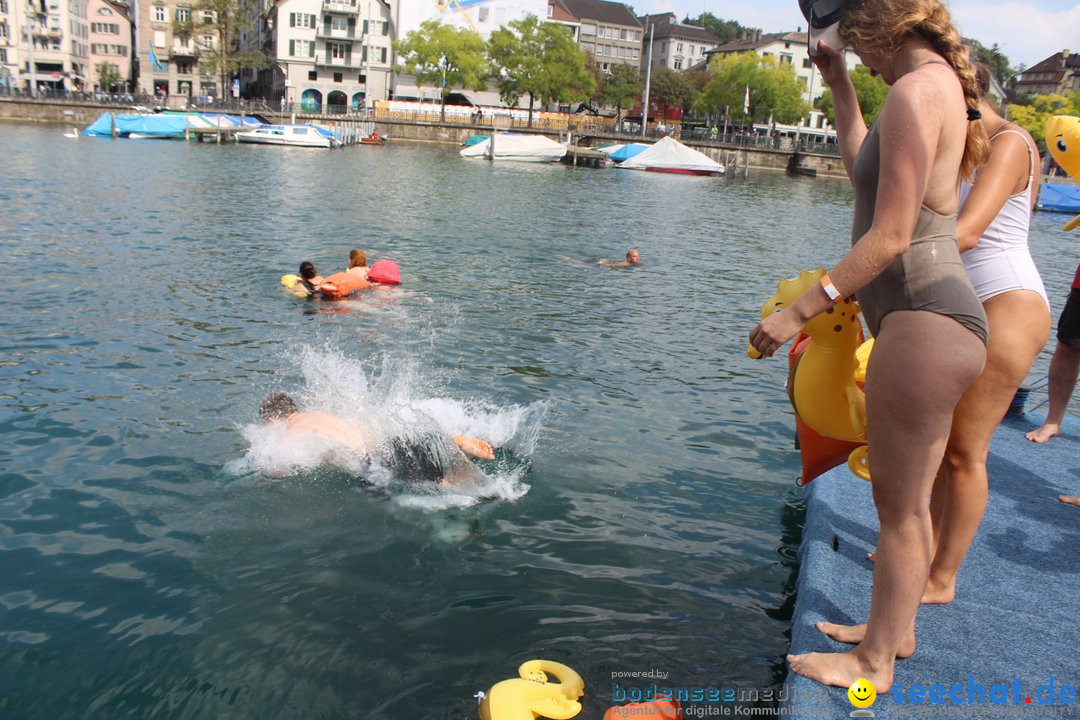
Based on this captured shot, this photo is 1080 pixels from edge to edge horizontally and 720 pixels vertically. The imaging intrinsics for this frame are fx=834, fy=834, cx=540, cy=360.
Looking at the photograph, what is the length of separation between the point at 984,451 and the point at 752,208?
120 ft

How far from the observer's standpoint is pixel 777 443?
8258mm

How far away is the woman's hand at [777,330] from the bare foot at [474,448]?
4126 millimetres

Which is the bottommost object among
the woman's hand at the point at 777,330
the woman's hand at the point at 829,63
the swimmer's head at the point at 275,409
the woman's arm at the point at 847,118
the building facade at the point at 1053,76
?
the swimmer's head at the point at 275,409

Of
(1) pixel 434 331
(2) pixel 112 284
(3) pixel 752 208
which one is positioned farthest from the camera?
(3) pixel 752 208

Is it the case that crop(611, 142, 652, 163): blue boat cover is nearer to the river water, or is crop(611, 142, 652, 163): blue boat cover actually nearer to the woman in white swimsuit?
the river water

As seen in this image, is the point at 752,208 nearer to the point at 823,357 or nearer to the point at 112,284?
the point at 112,284

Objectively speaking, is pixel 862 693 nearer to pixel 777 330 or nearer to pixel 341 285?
pixel 777 330

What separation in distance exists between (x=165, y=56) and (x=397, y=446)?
113 metres

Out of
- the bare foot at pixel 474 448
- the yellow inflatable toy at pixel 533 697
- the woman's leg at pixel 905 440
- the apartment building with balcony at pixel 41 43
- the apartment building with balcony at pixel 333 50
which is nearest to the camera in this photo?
the woman's leg at pixel 905 440

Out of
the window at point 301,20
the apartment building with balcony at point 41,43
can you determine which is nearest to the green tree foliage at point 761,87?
the window at point 301,20

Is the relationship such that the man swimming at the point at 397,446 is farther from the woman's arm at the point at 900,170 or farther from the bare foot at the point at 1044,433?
the bare foot at the point at 1044,433

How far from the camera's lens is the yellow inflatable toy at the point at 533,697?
3879mm

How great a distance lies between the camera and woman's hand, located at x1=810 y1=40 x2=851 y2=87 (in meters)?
3.35

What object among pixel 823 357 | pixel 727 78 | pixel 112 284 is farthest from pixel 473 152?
pixel 823 357
